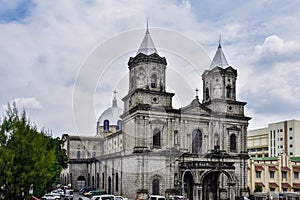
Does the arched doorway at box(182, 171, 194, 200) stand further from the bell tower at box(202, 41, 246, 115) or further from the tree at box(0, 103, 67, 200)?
the tree at box(0, 103, 67, 200)

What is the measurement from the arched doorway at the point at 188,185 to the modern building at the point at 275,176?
47.1 feet

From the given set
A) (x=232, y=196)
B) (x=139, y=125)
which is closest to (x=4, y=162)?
(x=139, y=125)

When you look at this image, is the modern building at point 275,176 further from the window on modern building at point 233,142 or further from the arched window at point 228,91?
the arched window at point 228,91

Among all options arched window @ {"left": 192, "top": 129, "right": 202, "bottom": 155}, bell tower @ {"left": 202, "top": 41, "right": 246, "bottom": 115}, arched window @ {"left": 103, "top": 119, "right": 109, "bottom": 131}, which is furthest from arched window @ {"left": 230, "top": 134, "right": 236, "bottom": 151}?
arched window @ {"left": 103, "top": 119, "right": 109, "bottom": 131}

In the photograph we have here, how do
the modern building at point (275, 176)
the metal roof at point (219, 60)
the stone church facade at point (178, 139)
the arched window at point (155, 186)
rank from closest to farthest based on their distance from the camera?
the stone church facade at point (178, 139), the arched window at point (155, 186), the metal roof at point (219, 60), the modern building at point (275, 176)

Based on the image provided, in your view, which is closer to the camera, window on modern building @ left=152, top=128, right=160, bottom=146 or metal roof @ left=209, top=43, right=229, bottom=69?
window on modern building @ left=152, top=128, right=160, bottom=146

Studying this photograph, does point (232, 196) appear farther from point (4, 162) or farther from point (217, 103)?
point (4, 162)

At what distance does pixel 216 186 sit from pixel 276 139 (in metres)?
68.4

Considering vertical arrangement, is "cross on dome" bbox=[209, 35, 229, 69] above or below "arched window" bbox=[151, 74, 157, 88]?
above

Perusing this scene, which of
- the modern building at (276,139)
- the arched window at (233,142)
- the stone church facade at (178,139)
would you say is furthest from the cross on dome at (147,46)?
the modern building at (276,139)

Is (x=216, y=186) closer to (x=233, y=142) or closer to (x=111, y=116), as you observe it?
(x=233, y=142)

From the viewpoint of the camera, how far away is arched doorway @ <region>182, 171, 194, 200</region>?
172 ft

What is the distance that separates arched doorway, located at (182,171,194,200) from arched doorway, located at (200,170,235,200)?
1.63 metres

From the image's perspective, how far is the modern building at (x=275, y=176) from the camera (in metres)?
64.4
